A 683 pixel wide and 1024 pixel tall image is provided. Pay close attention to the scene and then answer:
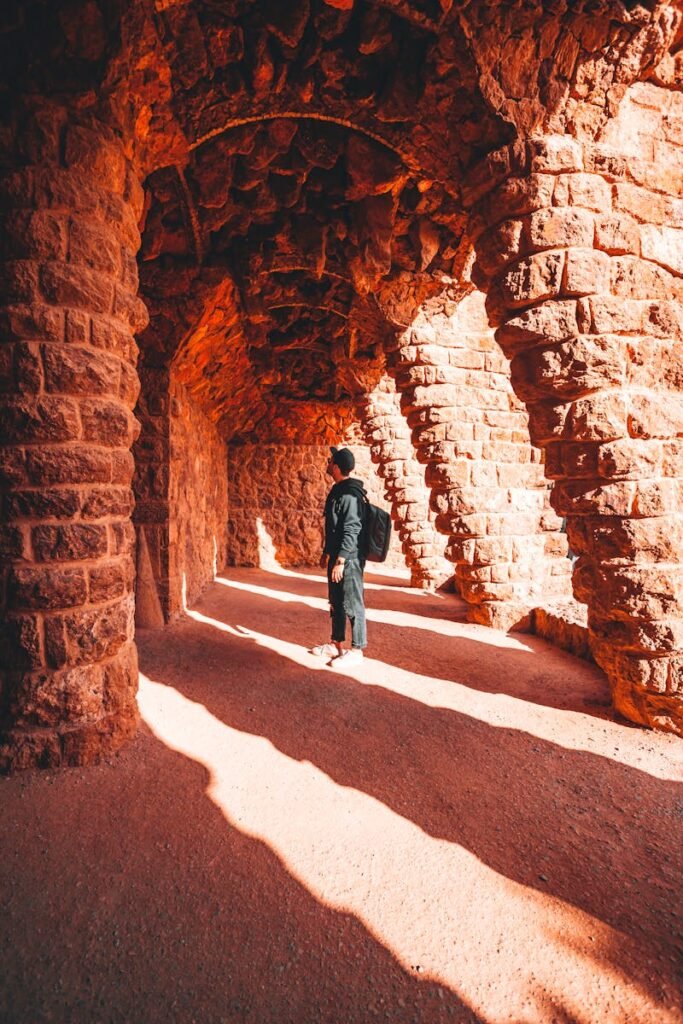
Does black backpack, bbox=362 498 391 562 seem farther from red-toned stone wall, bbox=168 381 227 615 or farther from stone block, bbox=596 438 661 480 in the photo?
red-toned stone wall, bbox=168 381 227 615

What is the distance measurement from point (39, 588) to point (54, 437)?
0.77 m

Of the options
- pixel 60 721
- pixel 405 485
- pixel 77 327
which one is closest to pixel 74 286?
pixel 77 327

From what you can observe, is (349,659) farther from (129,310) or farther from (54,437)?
(129,310)

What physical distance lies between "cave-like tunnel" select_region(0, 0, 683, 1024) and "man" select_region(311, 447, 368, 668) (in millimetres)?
326

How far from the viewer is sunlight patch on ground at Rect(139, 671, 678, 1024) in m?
1.47

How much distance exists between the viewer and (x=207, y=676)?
13.3 feet

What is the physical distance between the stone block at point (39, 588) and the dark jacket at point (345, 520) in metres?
2.25

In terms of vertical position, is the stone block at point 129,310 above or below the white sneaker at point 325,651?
above

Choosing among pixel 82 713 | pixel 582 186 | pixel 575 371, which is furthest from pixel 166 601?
pixel 582 186

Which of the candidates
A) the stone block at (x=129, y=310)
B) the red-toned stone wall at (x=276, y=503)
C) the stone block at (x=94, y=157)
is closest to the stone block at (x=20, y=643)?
the stone block at (x=129, y=310)

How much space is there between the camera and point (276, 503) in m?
12.2

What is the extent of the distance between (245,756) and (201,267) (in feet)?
15.7

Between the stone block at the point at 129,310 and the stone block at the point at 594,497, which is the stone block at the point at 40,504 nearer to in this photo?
the stone block at the point at 129,310

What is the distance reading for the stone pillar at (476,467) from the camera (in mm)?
5898
